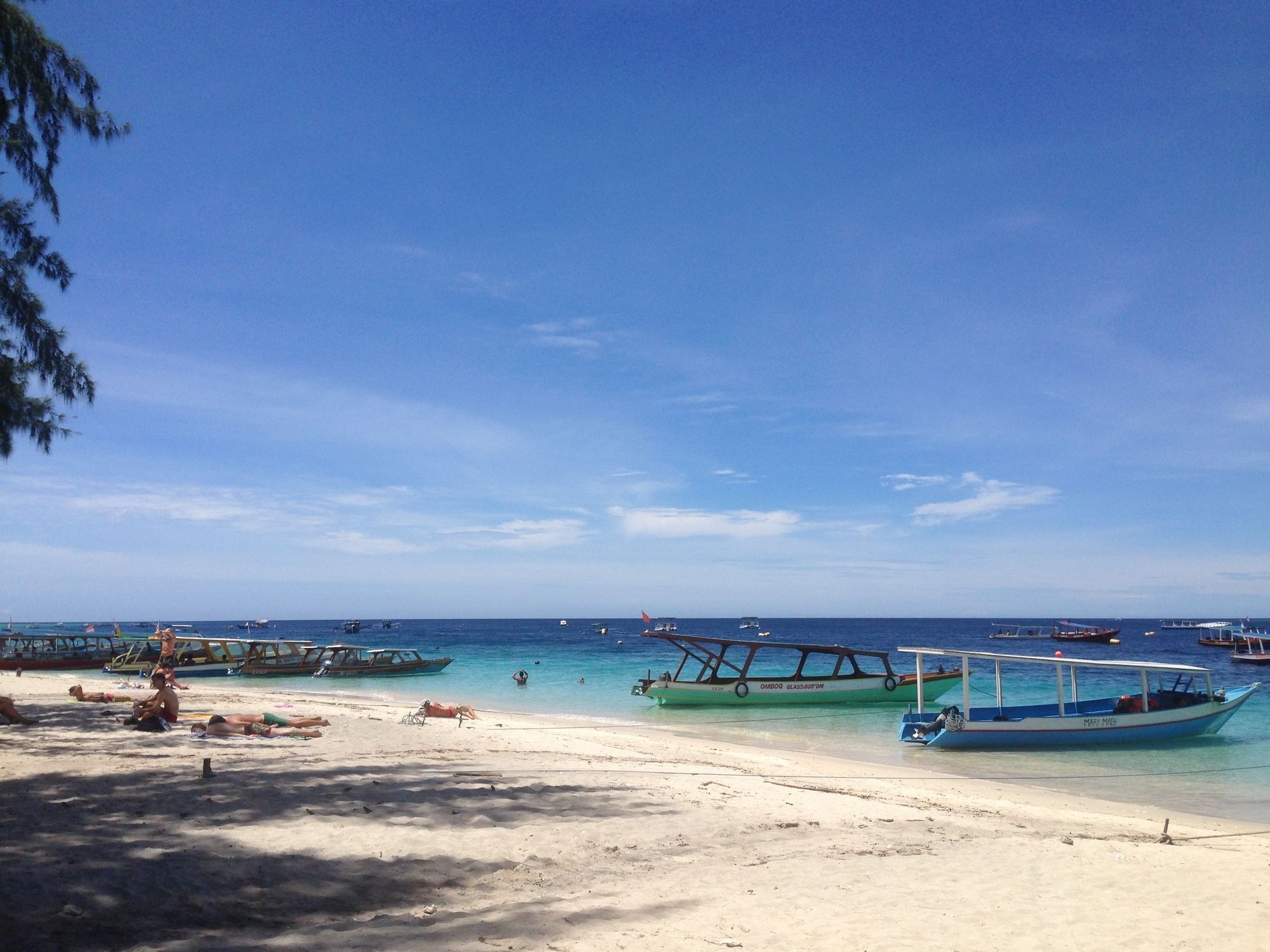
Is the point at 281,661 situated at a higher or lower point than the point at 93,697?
lower

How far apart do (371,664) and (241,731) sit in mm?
32206

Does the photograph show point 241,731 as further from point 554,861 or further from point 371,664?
point 371,664

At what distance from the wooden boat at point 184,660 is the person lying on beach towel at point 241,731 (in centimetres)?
2795

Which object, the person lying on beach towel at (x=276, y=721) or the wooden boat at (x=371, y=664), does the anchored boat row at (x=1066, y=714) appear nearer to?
the person lying on beach towel at (x=276, y=721)

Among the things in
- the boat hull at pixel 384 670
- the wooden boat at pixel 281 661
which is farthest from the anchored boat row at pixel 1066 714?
the wooden boat at pixel 281 661

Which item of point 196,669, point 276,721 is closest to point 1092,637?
point 196,669

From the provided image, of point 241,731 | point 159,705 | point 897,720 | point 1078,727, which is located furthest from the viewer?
point 897,720

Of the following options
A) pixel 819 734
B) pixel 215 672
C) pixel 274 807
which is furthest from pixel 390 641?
pixel 274 807

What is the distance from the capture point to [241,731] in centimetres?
1517

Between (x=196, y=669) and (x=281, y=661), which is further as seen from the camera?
(x=281, y=661)

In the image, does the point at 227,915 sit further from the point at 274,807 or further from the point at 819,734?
the point at 819,734

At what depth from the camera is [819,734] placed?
2406 cm

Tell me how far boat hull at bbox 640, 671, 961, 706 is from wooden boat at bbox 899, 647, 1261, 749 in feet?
26.2

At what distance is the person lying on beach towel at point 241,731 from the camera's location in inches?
587
